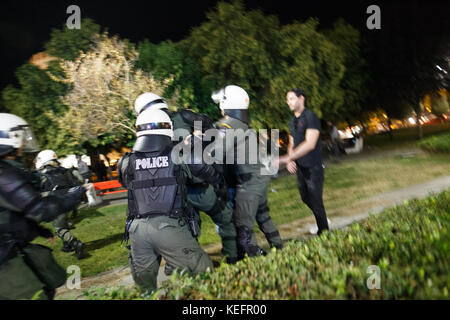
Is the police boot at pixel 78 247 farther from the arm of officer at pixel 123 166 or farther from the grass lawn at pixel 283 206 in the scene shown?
the arm of officer at pixel 123 166

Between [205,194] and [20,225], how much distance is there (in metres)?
1.81

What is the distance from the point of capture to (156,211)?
8.75 feet

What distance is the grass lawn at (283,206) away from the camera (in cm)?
591

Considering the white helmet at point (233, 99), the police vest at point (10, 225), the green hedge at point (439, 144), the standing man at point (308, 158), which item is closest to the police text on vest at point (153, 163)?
the police vest at point (10, 225)

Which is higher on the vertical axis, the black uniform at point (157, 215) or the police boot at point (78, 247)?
the black uniform at point (157, 215)

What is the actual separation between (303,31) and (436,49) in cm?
1299

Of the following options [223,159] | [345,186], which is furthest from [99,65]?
[223,159]

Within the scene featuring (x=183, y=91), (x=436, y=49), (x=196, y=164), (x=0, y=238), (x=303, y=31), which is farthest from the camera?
(x=436, y=49)

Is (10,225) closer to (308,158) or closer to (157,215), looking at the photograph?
(157,215)

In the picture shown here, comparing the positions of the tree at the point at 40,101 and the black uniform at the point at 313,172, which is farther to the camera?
the tree at the point at 40,101

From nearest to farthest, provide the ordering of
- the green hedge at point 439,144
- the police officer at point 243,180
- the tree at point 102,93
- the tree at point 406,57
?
the police officer at point 243,180 → the tree at point 102,93 → the green hedge at point 439,144 → the tree at point 406,57

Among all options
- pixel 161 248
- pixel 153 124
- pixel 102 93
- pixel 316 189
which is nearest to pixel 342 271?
pixel 161 248
